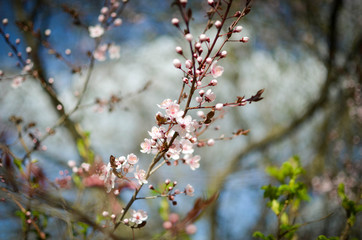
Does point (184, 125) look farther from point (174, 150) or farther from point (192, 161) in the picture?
point (192, 161)

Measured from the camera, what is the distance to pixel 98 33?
160 centimetres

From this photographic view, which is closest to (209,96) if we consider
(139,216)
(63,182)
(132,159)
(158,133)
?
(158,133)

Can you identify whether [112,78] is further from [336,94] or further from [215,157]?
[336,94]

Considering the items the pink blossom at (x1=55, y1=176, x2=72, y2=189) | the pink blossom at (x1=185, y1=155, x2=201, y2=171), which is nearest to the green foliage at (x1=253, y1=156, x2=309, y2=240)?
the pink blossom at (x1=185, y1=155, x2=201, y2=171)

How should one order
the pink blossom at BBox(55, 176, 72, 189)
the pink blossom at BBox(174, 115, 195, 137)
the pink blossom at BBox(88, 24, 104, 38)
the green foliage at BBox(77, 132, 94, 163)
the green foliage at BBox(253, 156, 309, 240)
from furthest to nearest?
the pink blossom at BBox(88, 24, 104, 38) → the green foliage at BBox(77, 132, 94, 163) → the pink blossom at BBox(55, 176, 72, 189) → the green foliage at BBox(253, 156, 309, 240) → the pink blossom at BBox(174, 115, 195, 137)

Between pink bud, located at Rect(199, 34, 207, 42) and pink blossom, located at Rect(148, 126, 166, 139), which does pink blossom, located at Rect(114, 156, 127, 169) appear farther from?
pink bud, located at Rect(199, 34, 207, 42)

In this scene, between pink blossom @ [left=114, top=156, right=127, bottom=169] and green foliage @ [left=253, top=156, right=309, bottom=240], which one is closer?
pink blossom @ [left=114, top=156, right=127, bottom=169]

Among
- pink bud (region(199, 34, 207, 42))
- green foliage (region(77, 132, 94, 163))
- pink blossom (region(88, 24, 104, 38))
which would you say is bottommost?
pink bud (region(199, 34, 207, 42))

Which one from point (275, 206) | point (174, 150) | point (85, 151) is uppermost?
point (85, 151)

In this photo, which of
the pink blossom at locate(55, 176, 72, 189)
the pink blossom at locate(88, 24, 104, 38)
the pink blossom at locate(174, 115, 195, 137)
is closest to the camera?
the pink blossom at locate(174, 115, 195, 137)

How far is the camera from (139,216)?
84 centimetres

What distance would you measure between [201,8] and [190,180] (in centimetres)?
245

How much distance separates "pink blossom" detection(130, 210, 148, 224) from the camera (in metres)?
0.84

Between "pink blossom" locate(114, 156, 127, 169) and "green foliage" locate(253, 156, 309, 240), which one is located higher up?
"pink blossom" locate(114, 156, 127, 169)
